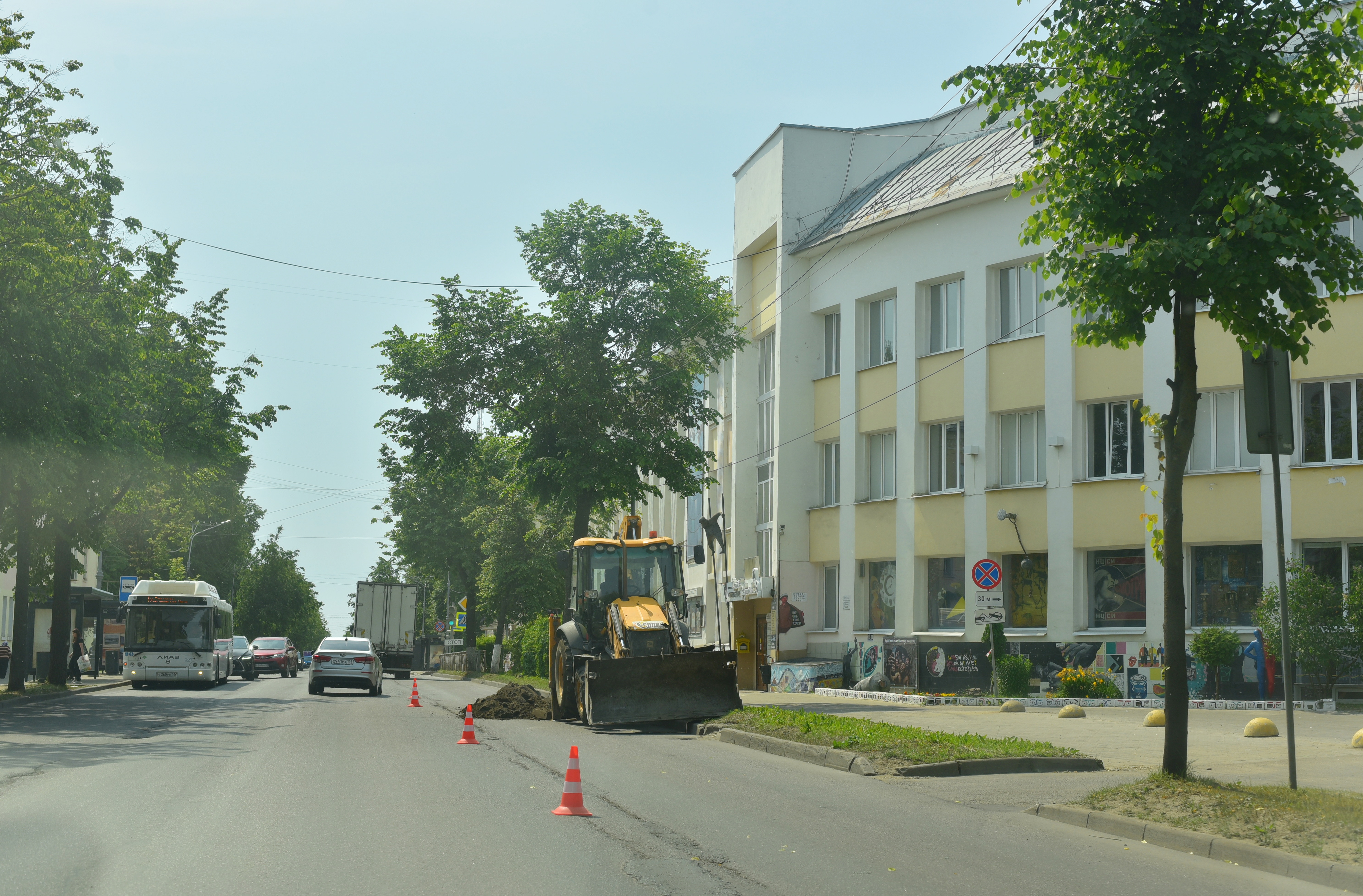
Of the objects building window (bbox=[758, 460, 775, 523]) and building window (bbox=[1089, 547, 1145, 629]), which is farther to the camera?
building window (bbox=[758, 460, 775, 523])

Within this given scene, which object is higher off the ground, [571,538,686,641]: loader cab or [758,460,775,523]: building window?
[758,460,775,523]: building window

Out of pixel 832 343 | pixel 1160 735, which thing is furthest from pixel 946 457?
pixel 1160 735

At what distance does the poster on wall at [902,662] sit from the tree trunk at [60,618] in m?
20.7

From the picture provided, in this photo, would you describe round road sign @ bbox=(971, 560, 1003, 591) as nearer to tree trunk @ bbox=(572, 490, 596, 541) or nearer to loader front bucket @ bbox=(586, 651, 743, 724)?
loader front bucket @ bbox=(586, 651, 743, 724)

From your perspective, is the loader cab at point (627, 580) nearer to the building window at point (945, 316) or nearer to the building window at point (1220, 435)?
the building window at point (1220, 435)

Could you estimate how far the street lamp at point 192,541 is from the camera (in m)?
64.7

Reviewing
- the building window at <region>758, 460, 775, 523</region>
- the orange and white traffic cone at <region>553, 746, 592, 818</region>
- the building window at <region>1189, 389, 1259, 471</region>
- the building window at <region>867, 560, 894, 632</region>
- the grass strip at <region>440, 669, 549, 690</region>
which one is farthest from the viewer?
the building window at <region>758, 460, 775, 523</region>

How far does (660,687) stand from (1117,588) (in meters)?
13.7

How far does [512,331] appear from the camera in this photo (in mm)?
30547

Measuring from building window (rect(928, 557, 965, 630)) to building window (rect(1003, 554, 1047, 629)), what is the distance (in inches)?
48.1

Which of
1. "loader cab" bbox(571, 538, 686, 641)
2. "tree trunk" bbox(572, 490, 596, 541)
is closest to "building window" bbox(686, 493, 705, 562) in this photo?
"tree trunk" bbox(572, 490, 596, 541)

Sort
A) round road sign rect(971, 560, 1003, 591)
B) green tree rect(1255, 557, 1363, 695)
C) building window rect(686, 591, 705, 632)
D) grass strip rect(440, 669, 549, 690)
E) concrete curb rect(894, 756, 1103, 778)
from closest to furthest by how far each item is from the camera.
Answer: concrete curb rect(894, 756, 1103, 778)
green tree rect(1255, 557, 1363, 695)
round road sign rect(971, 560, 1003, 591)
grass strip rect(440, 669, 549, 690)
building window rect(686, 591, 705, 632)

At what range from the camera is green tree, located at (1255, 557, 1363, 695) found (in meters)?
22.1

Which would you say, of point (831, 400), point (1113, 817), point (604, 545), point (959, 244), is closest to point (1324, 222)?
point (1113, 817)
